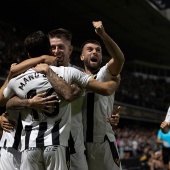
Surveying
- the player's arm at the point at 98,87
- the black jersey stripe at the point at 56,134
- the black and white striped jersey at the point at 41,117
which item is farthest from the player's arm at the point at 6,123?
the player's arm at the point at 98,87

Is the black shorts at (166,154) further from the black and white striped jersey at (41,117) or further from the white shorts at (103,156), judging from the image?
the black and white striped jersey at (41,117)

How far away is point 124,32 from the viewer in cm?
1952

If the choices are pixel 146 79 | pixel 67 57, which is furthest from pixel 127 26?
pixel 67 57

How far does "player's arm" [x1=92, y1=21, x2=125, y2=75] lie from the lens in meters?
2.87

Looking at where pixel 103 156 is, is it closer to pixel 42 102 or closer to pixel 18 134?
pixel 18 134

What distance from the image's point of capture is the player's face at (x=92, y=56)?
3836 millimetres

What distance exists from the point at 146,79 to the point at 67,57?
80.3ft

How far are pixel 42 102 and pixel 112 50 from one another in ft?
2.46

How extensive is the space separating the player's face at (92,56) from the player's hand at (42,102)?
1.25m

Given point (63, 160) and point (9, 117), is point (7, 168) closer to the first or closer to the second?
point (9, 117)

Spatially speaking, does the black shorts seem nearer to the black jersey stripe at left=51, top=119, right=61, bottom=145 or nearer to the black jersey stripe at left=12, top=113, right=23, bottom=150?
the black jersey stripe at left=12, top=113, right=23, bottom=150

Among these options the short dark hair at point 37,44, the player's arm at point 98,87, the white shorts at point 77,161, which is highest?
the short dark hair at point 37,44

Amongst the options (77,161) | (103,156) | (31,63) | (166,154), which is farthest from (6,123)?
(166,154)

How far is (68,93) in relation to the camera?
8.75 ft
